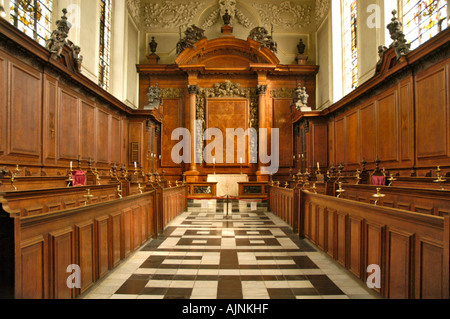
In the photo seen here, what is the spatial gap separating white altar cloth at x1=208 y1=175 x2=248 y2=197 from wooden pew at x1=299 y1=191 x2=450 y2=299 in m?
9.12

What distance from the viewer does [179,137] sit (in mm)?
15492

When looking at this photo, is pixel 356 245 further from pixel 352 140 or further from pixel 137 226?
pixel 352 140

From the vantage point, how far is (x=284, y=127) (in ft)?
50.8

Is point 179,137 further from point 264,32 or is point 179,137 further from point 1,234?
point 1,234

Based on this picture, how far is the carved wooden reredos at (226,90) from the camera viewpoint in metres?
15.2

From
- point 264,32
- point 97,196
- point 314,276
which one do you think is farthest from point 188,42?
point 314,276

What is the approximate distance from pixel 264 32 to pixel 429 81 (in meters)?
10.4

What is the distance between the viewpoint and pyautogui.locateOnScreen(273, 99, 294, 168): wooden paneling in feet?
50.4

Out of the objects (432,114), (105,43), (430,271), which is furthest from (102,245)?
(105,43)

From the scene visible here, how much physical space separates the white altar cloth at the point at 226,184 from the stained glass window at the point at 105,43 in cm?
654

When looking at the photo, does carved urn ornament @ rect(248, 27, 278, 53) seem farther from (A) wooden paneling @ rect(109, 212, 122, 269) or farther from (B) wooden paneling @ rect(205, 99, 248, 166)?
(A) wooden paneling @ rect(109, 212, 122, 269)

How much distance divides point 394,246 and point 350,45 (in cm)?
1202

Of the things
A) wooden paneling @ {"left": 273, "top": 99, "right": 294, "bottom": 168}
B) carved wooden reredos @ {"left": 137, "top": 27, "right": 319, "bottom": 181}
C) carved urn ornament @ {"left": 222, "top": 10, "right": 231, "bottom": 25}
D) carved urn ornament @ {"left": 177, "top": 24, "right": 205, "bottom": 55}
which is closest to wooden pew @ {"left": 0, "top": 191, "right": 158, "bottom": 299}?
carved wooden reredos @ {"left": 137, "top": 27, "right": 319, "bottom": 181}

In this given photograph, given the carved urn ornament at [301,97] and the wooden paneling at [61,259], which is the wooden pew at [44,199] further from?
the carved urn ornament at [301,97]
